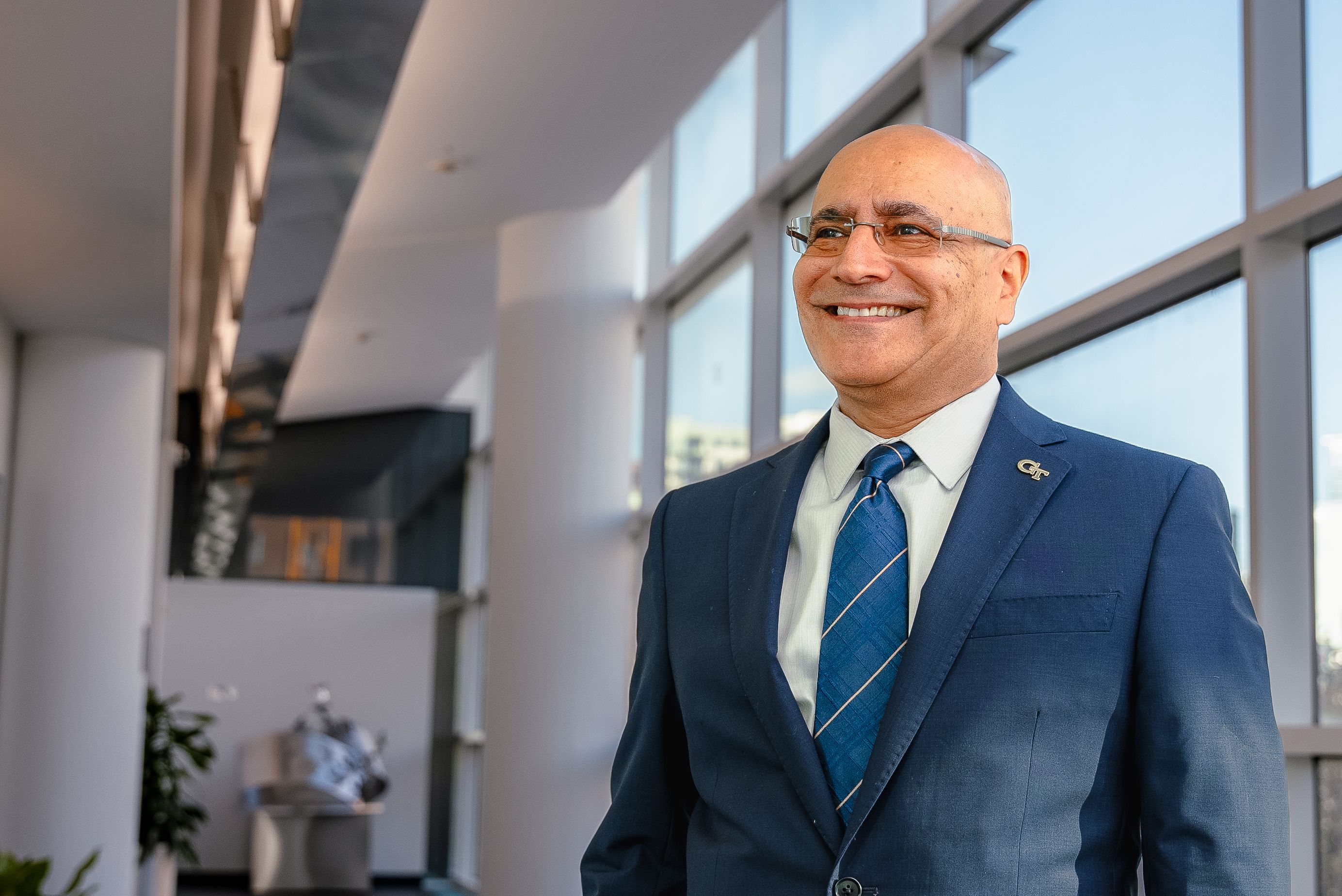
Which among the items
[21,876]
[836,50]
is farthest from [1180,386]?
[21,876]

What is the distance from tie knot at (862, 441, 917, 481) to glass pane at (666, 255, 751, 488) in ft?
15.3

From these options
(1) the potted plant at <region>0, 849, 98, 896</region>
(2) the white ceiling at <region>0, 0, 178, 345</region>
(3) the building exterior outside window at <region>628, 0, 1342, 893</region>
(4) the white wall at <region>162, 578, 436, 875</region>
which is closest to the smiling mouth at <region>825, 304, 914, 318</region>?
(3) the building exterior outside window at <region>628, 0, 1342, 893</region>

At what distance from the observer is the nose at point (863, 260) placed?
3.89 ft

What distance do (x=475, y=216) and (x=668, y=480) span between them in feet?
5.52

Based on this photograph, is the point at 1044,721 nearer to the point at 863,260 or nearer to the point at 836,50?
the point at 863,260

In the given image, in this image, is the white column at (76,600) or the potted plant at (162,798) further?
the potted plant at (162,798)

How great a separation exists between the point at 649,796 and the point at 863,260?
53cm

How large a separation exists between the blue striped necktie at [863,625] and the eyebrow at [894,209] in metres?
0.20

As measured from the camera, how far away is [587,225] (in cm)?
690

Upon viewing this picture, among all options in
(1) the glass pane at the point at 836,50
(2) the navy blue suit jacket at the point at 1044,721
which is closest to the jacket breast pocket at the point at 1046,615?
(2) the navy blue suit jacket at the point at 1044,721

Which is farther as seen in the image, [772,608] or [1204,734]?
[772,608]

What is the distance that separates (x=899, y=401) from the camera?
123cm

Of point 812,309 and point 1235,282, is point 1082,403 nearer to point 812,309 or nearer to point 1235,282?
point 1235,282

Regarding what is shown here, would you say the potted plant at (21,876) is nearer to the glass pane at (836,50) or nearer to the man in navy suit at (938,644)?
the glass pane at (836,50)
